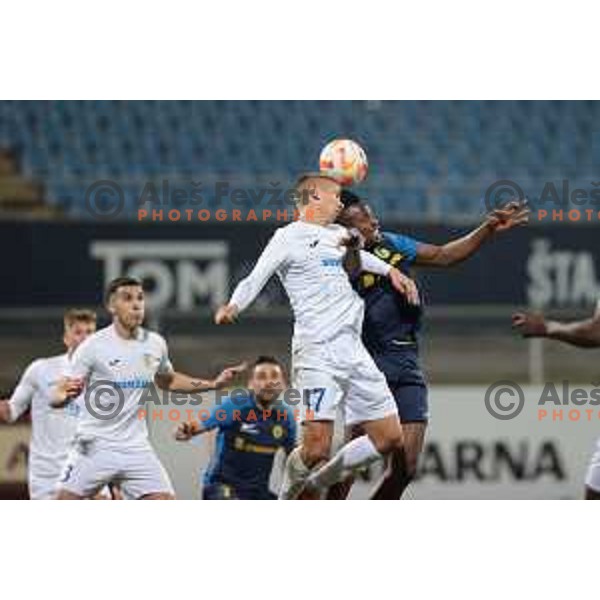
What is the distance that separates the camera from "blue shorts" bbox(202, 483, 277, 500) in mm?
9969

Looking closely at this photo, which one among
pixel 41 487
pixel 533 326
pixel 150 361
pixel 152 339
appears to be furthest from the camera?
pixel 41 487

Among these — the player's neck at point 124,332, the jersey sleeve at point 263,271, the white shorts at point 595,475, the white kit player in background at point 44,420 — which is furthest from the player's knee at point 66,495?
the white shorts at point 595,475

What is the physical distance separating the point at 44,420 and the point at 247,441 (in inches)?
56.0

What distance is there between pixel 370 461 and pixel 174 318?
3238mm

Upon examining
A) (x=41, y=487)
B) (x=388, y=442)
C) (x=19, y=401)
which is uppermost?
(x=19, y=401)

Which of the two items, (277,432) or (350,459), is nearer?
(350,459)

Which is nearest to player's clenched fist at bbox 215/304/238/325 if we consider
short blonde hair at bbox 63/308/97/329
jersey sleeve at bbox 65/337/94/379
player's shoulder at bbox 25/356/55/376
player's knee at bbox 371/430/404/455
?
player's knee at bbox 371/430/404/455

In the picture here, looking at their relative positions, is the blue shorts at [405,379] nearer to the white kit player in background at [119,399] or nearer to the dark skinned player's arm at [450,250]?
the dark skinned player's arm at [450,250]

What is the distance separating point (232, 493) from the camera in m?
10.0

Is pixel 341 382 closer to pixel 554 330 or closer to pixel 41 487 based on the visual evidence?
pixel 554 330

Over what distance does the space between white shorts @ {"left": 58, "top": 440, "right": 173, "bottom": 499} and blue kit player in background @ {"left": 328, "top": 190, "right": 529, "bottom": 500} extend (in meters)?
1.10

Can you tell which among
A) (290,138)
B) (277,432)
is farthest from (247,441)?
(290,138)

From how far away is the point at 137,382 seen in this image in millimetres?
9430

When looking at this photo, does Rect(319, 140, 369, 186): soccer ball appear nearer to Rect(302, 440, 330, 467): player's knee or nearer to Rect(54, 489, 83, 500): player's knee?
Rect(302, 440, 330, 467): player's knee
